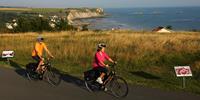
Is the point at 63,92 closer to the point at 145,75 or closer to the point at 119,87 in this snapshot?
the point at 119,87

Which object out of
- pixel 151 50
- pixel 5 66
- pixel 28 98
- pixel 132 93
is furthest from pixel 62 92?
pixel 151 50

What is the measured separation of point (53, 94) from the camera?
12.2 meters

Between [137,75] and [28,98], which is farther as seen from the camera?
[137,75]

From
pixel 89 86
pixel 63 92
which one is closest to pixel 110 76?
pixel 89 86

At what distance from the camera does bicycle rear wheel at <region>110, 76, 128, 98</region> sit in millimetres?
11516

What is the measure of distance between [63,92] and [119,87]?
1.87 m

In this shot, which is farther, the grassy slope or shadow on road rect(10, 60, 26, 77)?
shadow on road rect(10, 60, 26, 77)

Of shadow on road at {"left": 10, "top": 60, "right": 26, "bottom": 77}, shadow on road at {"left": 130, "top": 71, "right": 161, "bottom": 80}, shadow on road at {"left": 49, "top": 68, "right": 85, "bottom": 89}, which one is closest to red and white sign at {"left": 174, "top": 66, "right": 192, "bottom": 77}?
shadow on road at {"left": 130, "top": 71, "right": 161, "bottom": 80}

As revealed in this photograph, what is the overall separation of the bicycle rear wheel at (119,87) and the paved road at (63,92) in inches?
6.4

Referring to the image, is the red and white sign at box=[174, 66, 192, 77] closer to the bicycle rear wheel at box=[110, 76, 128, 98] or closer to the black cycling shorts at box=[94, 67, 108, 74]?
the bicycle rear wheel at box=[110, 76, 128, 98]

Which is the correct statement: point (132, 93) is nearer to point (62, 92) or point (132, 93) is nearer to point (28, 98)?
point (62, 92)

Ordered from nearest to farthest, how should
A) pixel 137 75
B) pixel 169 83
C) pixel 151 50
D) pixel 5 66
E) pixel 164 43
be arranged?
pixel 169 83 → pixel 137 75 → pixel 5 66 → pixel 151 50 → pixel 164 43

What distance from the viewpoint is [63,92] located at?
1246 centimetres

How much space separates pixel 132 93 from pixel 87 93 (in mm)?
1318
